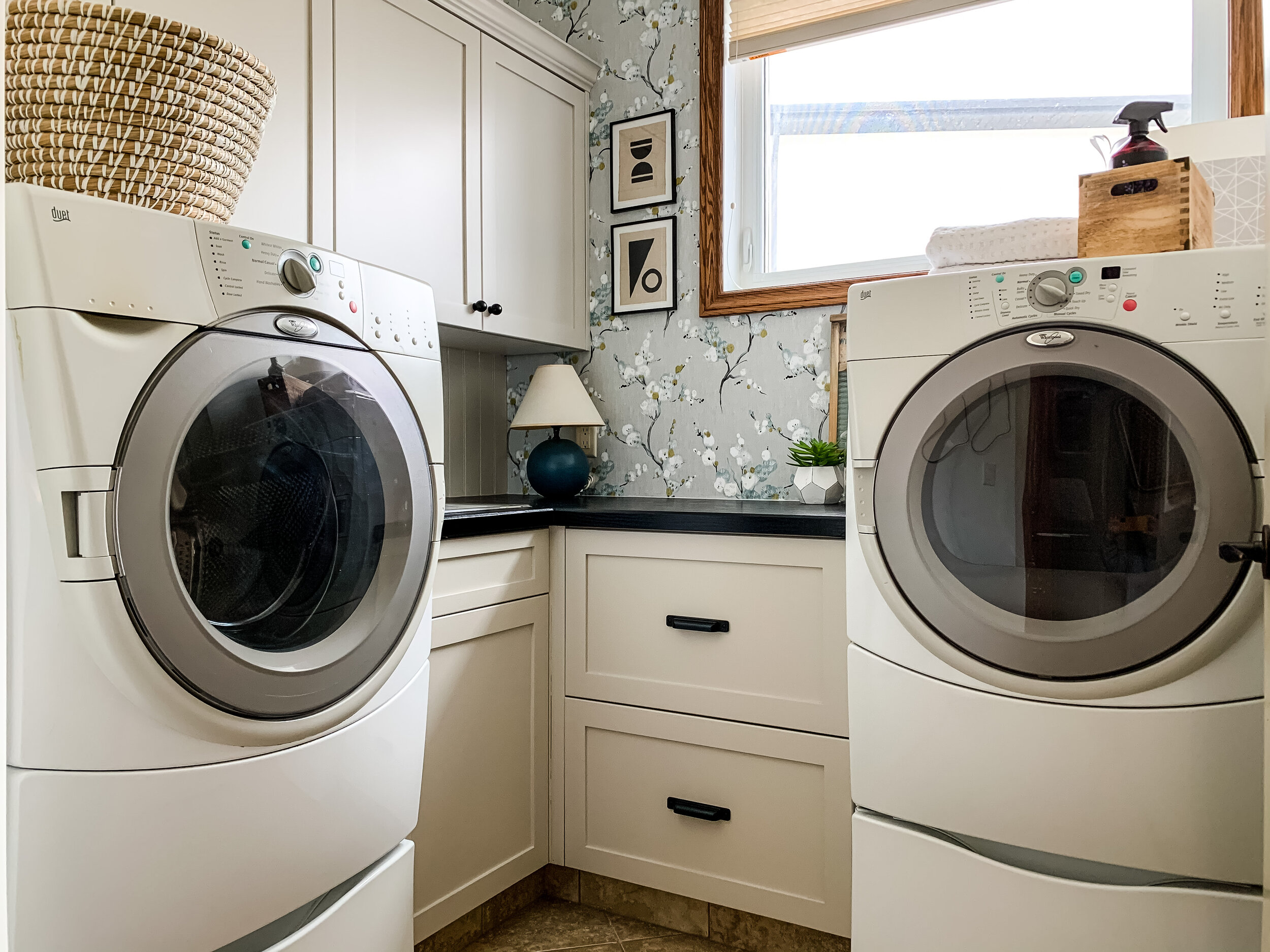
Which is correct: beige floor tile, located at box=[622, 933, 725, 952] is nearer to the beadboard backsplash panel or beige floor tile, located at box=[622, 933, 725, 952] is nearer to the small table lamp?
the small table lamp

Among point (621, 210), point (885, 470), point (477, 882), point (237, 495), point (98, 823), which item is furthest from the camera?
point (621, 210)

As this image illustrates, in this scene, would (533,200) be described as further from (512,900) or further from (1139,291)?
(512,900)

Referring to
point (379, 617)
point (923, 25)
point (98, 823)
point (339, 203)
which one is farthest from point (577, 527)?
point (923, 25)

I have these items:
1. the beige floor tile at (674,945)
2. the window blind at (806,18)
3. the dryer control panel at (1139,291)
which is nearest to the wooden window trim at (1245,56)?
the window blind at (806,18)

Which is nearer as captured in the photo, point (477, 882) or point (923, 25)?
point (477, 882)

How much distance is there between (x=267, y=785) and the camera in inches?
41.4

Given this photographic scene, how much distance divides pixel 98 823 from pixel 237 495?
0.38 m

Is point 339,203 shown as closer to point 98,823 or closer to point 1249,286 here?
point 98,823

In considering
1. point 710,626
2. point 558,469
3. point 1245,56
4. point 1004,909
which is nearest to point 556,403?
point 558,469

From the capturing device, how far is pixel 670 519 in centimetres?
177

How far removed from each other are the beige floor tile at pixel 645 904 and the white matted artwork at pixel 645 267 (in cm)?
151

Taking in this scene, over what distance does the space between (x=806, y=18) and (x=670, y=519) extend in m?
1.43

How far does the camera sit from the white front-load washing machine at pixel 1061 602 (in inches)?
44.1

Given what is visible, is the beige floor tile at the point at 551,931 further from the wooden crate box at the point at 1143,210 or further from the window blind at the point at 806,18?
the window blind at the point at 806,18
